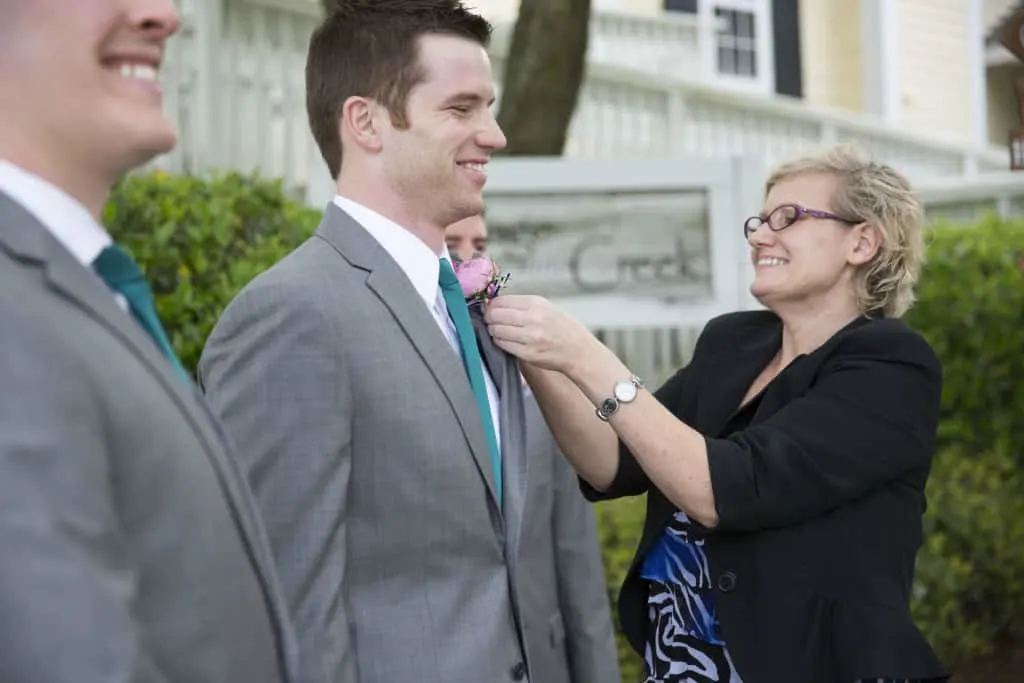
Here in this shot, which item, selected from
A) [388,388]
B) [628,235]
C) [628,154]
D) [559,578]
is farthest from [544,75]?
[388,388]

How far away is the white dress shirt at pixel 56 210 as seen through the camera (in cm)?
151

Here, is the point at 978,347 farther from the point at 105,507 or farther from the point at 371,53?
the point at 105,507

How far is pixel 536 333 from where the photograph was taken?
289 centimetres

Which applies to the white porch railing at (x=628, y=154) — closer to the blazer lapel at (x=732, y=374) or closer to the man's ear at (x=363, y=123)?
the blazer lapel at (x=732, y=374)

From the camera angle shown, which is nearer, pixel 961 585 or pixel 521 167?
pixel 961 585

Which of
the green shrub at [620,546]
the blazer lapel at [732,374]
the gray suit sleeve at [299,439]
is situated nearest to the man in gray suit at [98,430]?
the gray suit sleeve at [299,439]

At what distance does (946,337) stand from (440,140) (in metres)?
5.90

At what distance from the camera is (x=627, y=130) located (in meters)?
11.7

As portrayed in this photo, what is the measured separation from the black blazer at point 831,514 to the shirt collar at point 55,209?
A: 71.1 inches

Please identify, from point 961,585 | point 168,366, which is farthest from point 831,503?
point 961,585

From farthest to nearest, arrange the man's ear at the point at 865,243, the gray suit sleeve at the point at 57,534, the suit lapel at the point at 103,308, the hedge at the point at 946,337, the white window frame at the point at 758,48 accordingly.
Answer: the white window frame at the point at 758,48, the hedge at the point at 946,337, the man's ear at the point at 865,243, the suit lapel at the point at 103,308, the gray suit sleeve at the point at 57,534

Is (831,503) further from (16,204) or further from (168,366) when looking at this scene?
(16,204)

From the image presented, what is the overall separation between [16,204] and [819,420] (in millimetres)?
2108

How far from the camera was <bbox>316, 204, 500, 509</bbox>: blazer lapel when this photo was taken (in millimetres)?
2607
